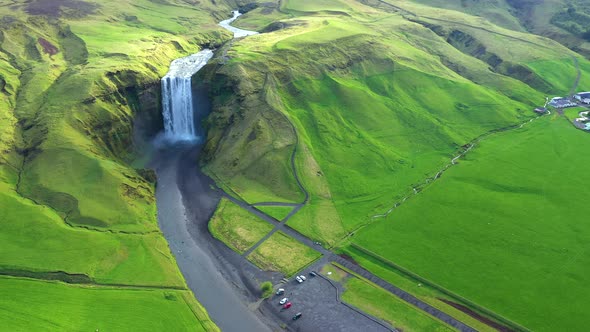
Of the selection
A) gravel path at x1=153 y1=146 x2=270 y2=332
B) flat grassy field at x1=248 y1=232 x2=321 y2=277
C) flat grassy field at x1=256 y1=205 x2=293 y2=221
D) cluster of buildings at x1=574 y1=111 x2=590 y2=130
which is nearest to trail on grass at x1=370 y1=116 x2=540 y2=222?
cluster of buildings at x1=574 y1=111 x2=590 y2=130

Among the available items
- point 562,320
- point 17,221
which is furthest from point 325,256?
point 17,221

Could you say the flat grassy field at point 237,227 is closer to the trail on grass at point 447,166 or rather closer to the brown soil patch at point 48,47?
the trail on grass at point 447,166

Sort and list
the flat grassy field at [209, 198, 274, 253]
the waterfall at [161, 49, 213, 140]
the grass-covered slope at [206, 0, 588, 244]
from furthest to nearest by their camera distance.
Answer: the waterfall at [161, 49, 213, 140], the grass-covered slope at [206, 0, 588, 244], the flat grassy field at [209, 198, 274, 253]

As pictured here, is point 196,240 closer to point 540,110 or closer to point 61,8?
point 540,110

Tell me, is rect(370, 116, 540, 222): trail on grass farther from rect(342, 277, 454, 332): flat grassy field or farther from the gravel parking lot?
the gravel parking lot

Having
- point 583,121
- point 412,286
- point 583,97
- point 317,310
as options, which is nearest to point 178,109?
point 317,310

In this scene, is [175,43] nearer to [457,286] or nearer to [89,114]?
[89,114]
